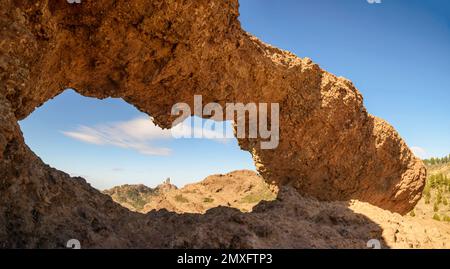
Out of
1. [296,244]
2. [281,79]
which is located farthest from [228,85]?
[296,244]

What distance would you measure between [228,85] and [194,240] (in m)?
5.62

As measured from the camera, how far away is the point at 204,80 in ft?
30.1

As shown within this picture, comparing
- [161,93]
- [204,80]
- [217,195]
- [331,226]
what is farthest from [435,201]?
[161,93]

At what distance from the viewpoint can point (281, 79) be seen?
434 inches

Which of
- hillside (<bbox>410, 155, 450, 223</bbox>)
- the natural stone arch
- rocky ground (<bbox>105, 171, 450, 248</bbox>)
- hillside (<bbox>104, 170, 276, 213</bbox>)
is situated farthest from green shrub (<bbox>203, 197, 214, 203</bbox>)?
hillside (<bbox>410, 155, 450, 223</bbox>)

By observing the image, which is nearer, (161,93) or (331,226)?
(331,226)

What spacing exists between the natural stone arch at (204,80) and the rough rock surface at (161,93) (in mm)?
29

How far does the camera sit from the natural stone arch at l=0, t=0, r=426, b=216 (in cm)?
552

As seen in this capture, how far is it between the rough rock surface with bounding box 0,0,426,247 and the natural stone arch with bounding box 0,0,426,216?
1.1 inches

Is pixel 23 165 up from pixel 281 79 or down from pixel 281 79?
down

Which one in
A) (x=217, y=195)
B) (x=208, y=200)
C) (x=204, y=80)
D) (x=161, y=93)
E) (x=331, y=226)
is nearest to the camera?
(x=331, y=226)

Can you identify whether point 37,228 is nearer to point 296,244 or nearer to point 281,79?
point 296,244

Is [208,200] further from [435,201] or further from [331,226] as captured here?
[435,201]

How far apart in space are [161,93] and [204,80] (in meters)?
1.35
